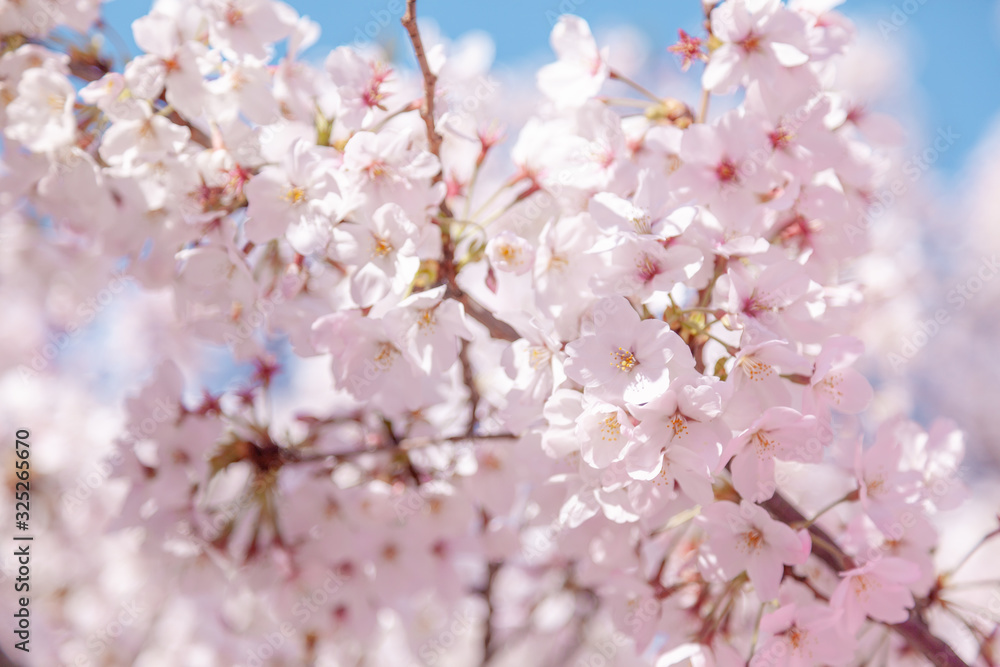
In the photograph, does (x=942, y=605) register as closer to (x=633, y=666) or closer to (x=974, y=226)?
(x=633, y=666)

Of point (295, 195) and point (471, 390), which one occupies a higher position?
point (295, 195)

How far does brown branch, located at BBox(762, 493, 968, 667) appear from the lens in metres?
1.49

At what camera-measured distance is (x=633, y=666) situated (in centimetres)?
423

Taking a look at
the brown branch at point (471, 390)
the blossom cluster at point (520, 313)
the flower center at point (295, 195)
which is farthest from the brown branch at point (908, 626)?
the flower center at point (295, 195)

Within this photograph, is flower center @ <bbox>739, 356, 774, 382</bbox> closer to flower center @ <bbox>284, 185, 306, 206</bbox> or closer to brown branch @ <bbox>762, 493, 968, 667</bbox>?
brown branch @ <bbox>762, 493, 968, 667</bbox>

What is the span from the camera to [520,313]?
1.44 metres

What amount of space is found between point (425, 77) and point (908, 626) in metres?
1.61

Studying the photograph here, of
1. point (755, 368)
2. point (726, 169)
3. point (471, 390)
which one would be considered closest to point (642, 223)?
point (726, 169)

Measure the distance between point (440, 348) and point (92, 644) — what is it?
3.25 m

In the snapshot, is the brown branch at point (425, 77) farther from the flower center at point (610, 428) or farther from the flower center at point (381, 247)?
the flower center at point (610, 428)

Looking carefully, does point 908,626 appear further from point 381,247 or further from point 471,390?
point 381,247

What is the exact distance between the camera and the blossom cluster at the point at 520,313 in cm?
135

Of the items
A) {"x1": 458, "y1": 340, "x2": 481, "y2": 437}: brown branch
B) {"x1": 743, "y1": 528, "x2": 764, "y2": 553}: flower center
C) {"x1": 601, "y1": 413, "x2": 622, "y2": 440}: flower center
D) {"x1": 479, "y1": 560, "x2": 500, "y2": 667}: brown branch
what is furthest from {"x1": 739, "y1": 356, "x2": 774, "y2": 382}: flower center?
{"x1": 479, "y1": 560, "x2": 500, "y2": 667}: brown branch

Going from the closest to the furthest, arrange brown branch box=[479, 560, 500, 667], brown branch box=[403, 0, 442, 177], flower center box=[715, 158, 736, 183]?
brown branch box=[403, 0, 442, 177] → flower center box=[715, 158, 736, 183] → brown branch box=[479, 560, 500, 667]
